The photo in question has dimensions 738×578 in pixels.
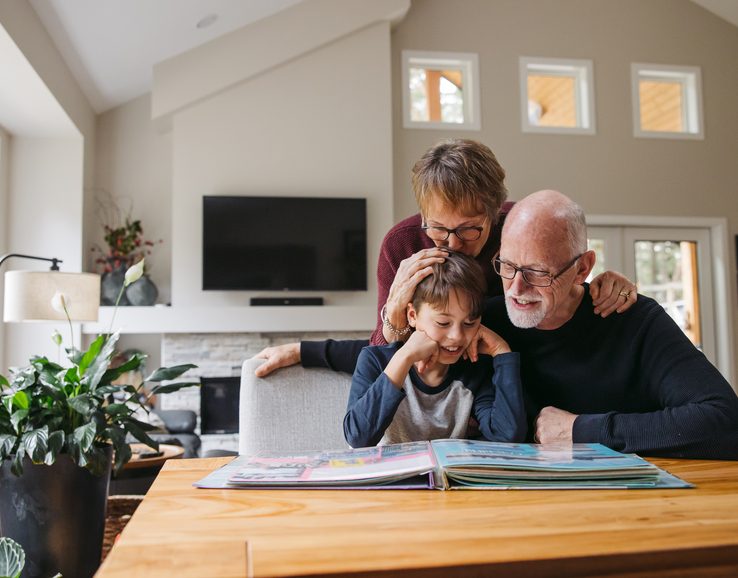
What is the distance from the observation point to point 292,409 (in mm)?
1642

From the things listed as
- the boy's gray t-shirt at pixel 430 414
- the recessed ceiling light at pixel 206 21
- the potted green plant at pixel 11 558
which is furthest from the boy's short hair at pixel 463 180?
the recessed ceiling light at pixel 206 21

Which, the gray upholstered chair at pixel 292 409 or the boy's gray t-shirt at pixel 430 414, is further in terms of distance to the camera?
the gray upholstered chair at pixel 292 409

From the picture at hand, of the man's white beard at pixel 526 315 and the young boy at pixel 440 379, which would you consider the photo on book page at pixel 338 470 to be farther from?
the man's white beard at pixel 526 315

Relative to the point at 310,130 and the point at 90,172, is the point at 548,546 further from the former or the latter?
the point at 90,172

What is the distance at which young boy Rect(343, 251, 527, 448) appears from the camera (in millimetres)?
1332

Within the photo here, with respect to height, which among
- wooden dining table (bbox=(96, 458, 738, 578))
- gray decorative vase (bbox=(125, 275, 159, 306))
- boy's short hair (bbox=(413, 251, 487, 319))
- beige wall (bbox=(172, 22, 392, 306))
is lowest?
wooden dining table (bbox=(96, 458, 738, 578))

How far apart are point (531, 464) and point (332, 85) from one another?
513cm

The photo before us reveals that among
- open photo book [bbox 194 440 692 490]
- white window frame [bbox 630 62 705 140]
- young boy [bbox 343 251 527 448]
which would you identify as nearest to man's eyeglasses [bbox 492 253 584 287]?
young boy [bbox 343 251 527 448]

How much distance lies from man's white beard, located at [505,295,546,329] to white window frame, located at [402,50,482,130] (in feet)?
15.5

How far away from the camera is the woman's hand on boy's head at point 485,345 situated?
4.67ft

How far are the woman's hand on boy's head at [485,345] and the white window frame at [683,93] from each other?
5.54 m

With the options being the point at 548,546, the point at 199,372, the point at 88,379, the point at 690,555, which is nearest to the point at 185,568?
the point at 548,546

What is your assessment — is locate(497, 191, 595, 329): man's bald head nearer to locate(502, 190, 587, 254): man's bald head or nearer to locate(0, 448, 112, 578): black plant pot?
locate(502, 190, 587, 254): man's bald head

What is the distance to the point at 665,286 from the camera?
6.30 meters
